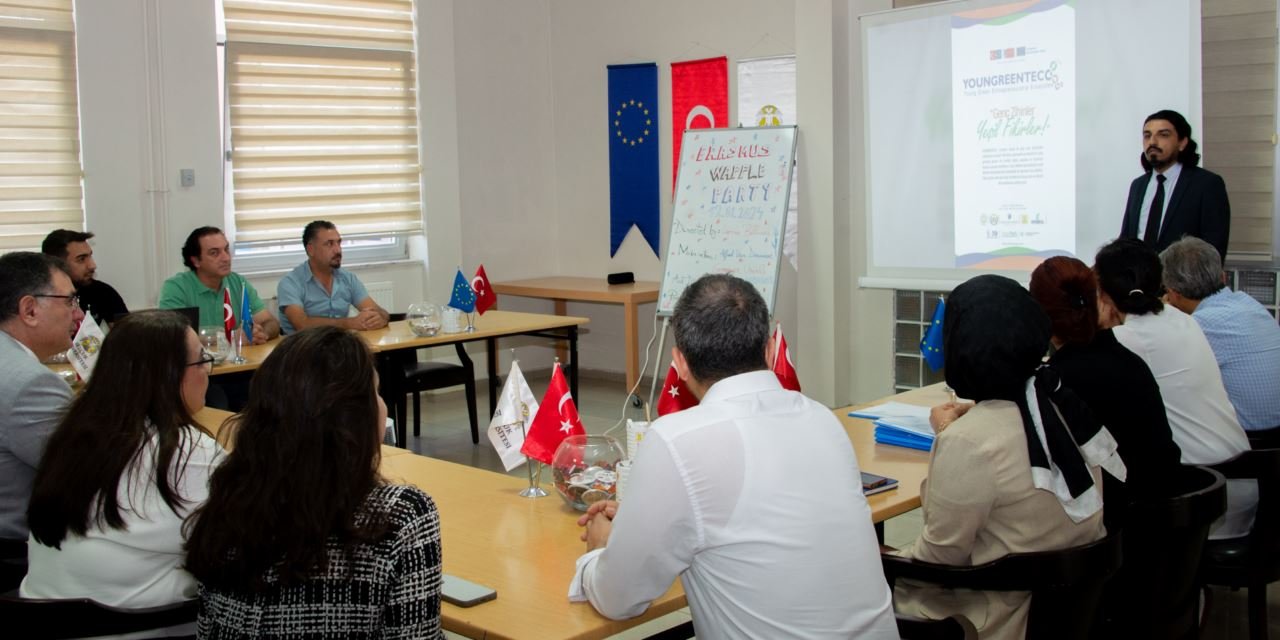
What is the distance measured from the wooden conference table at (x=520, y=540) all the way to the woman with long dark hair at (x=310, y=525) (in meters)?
0.27

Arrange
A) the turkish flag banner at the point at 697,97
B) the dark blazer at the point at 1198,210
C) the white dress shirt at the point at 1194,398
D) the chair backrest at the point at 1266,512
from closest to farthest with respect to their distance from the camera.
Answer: the chair backrest at the point at 1266,512 < the white dress shirt at the point at 1194,398 < the dark blazer at the point at 1198,210 < the turkish flag banner at the point at 697,97

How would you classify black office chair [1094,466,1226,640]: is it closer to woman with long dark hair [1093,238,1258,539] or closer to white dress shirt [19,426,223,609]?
woman with long dark hair [1093,238,1258,539]

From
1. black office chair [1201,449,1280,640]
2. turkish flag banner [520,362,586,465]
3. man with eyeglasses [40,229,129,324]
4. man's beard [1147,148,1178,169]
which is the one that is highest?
man's beard [1147,148,1178,169]

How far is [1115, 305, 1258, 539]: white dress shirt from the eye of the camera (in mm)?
2920

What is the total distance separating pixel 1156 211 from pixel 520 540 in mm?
3650

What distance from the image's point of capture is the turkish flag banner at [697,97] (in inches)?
298

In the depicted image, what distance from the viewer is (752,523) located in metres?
1.76

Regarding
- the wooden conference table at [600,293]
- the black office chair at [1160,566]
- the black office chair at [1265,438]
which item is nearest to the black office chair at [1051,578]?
the black office chair at [1160,566]

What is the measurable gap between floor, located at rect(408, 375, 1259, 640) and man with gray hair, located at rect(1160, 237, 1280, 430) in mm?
645

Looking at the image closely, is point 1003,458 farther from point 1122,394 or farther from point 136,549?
point 136,549

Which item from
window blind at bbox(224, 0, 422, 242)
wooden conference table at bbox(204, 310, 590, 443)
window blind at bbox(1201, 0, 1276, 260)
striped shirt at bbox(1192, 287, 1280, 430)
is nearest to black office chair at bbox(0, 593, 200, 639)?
wooden conference table at bbox(204, 310, 590, 443)

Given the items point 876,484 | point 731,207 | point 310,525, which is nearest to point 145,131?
point 731,207

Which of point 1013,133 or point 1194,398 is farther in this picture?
point 1013,133

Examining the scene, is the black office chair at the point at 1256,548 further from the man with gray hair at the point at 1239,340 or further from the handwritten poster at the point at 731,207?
the handwritten poster at the point at 731,207
